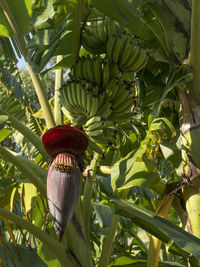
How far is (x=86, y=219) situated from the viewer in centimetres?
116

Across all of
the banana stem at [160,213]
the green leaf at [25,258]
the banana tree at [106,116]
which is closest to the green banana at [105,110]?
the banana tree at [106,116]

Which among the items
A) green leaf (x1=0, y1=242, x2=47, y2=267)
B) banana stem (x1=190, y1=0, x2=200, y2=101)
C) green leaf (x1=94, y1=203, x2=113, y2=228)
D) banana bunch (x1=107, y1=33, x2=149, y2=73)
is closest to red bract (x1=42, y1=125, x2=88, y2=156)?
banana bunch (x1=107, y1=33, x2=149, y2=73)

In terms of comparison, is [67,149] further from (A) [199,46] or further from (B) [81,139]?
(A) [199,46]

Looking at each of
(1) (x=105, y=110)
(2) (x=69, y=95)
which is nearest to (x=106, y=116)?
(1) (x=105, y=110)

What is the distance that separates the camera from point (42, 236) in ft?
3.38

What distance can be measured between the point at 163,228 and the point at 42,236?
367mm

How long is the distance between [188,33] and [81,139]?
1.85ft

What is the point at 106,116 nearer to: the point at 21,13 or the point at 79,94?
the point at 79,94

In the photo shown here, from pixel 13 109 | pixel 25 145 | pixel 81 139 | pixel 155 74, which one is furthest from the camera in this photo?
pixel 25 145

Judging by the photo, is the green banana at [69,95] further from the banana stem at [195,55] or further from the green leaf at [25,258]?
the green leaf at [25,258]

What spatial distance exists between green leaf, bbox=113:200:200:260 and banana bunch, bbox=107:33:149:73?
0.45 m

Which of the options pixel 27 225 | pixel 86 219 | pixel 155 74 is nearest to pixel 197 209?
pixel 86 219

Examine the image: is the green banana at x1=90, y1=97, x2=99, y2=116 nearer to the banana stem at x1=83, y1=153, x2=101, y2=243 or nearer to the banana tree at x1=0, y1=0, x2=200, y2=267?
the banana tree at x1=0, y1=0, x2=200, y2=267

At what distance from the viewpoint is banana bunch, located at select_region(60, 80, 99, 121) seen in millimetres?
1012
